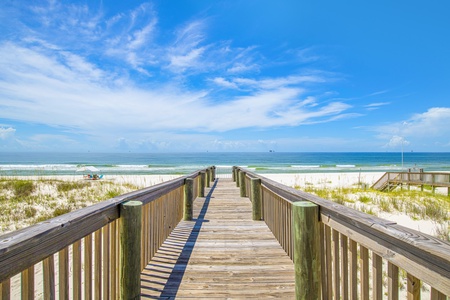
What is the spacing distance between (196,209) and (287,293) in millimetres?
4098

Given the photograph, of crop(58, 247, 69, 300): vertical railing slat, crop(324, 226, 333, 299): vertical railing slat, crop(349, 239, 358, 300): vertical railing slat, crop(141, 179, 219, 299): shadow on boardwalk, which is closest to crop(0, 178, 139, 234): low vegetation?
crop(141, 179, 219, 299): shadow on boardwalk

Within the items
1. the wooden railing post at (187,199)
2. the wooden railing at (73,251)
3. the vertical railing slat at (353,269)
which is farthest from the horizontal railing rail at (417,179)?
the wooden railing at (73,251)

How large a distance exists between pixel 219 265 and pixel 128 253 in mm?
1431

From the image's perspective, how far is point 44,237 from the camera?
48.4 inches

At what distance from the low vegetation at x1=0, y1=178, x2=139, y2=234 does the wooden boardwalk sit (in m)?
4.70

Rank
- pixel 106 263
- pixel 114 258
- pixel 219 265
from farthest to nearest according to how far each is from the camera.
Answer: pixel 219 265
pixel 114 258
pixel 106 263

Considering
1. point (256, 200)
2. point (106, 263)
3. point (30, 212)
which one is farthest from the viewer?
point (30, 212)

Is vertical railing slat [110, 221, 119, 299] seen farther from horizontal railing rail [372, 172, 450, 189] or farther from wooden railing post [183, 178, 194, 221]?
horizontal railing rail [372, 172, 450, 189]

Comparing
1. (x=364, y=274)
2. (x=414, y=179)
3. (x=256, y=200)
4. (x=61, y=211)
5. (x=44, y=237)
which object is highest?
(x=44, y=237)

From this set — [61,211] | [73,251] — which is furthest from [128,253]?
[61,211]

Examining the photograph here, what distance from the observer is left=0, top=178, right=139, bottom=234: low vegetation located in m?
6.65

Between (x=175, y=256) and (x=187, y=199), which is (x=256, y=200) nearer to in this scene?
(x=187, y=199)

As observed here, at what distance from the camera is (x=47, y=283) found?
1307 millimetres

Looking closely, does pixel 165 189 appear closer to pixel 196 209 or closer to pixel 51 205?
pixel 196 209
